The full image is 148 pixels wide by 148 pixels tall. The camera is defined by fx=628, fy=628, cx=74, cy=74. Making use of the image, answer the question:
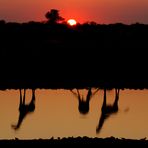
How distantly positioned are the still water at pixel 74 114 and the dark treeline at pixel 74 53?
354 millimetres

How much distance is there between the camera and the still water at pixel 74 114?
1054 centimetres

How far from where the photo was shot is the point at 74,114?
1135 cm

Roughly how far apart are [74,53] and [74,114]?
1.52 meters

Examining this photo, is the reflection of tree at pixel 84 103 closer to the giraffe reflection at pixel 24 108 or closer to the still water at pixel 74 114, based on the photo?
the still water at pixel 74 114

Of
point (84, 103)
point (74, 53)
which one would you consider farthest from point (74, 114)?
point (74, 53)

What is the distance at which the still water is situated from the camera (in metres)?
10.5

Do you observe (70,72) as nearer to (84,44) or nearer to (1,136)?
(84,44)

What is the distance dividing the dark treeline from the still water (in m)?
0.35

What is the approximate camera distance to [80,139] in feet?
28.9
